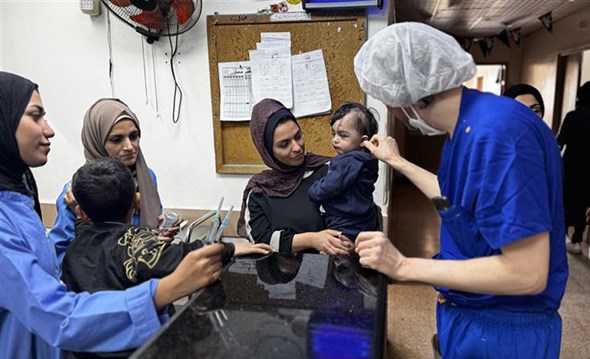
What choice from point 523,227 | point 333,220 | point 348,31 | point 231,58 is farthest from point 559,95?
point 523,227

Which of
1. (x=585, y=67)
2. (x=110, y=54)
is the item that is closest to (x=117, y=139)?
(x=110, y=54)

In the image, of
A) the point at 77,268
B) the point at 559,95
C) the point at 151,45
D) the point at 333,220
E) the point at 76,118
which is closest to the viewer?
the point at 77,268

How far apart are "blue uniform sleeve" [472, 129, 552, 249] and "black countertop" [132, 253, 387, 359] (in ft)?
0.92

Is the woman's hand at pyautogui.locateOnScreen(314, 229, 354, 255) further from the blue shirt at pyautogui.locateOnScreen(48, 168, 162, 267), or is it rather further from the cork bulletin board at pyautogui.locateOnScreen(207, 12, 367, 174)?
the cork bulletin board at pyautogui.locateOnScreen(207, 12, 367, 174)

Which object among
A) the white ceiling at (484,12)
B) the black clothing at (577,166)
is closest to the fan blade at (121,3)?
the white ceiling at (484,12)

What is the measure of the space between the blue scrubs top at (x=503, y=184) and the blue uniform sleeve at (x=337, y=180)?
47 cm

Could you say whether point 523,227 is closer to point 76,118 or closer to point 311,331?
point 311,331

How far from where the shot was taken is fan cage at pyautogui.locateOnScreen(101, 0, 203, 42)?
2232 mm

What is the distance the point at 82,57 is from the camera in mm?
2600

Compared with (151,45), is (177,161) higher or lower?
lower

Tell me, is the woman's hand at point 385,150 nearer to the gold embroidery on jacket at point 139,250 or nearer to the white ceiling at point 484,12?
the gold embroidery on jacket at point 139,250

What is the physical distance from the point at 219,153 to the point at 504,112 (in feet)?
6.36


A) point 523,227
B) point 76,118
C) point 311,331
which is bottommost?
point 311,331

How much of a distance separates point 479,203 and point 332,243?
56 centimetres
